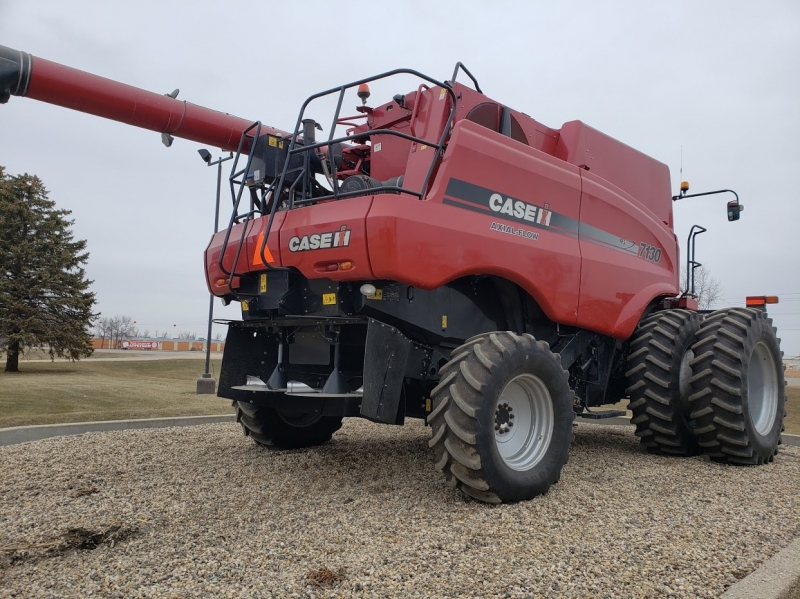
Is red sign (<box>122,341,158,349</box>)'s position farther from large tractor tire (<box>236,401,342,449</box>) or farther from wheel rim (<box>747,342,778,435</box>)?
wheel rim (<box>747,342,778,435</box>)

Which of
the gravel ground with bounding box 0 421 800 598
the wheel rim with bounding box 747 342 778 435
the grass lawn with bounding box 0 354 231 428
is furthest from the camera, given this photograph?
the grass lawn with bounding box 0 354 231 428

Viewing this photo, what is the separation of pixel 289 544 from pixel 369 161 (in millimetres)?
3755

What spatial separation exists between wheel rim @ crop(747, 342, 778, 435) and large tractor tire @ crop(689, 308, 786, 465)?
176mm

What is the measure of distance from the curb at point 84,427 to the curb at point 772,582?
672 cm

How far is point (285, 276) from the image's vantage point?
4965 mm

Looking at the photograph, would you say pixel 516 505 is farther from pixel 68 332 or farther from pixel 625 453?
pixel 68 332

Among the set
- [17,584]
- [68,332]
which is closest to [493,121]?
[17,584]

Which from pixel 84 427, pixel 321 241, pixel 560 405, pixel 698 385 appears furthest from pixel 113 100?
pixel 698 385

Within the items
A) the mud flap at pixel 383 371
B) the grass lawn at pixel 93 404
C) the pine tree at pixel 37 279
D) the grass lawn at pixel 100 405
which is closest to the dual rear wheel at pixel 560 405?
the mud flap at pixel 383 371

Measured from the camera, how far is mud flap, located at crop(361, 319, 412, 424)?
414 centimetres

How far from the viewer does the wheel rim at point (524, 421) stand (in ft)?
14.7

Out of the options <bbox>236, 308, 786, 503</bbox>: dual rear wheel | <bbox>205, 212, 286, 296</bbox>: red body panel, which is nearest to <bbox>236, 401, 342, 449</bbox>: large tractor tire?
<bbox>236, 308, 786, 503</bbox>: dual rear wheel

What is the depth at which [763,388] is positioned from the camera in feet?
21.6

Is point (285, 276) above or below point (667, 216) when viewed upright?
below
